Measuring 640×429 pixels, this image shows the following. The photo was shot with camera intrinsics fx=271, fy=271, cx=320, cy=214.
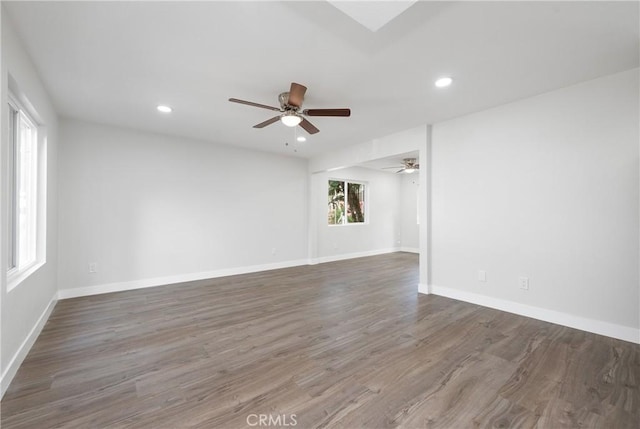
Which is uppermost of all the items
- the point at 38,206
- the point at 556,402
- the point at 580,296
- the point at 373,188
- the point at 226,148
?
the point at 226,148

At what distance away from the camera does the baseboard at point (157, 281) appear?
3.90 metres

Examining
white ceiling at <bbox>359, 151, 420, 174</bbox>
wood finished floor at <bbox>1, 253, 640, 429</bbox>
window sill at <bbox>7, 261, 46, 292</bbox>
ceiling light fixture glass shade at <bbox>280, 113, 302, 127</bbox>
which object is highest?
white ceiling at <bbox>359, 151, 420, 174</bbox>

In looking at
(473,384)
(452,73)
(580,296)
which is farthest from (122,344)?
(580,296)

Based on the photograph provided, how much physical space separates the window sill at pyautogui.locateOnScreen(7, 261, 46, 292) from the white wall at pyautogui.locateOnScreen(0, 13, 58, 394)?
3 cm

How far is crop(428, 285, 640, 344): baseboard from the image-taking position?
255cm

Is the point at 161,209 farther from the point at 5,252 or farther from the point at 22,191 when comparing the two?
the point at 5,252

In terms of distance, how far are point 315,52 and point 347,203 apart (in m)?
5.33

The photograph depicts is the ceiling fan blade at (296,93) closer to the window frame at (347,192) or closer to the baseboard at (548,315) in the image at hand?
the baseboard at (548,315)

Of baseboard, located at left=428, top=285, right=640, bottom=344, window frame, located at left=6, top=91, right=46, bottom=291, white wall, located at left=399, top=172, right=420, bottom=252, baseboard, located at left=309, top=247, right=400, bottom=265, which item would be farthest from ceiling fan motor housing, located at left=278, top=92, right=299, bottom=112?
white wall, located at left=399, top=172, right=420, bottom=252

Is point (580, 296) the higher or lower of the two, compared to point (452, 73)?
lower

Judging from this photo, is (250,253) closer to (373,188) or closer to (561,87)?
(373,188)

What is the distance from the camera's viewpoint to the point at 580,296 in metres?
2.80

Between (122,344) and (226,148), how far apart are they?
12.1 ft

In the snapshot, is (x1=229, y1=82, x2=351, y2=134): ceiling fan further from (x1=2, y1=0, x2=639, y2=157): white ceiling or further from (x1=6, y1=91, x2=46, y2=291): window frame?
(x1=6, y1=91, x2=46, y2=291): window frame
